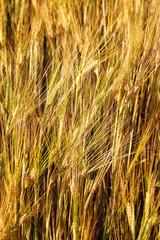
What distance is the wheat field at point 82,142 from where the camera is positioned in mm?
727

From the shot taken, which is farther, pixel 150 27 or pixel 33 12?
pixel 33 12

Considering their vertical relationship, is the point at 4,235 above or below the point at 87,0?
below

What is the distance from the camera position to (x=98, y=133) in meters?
0.79

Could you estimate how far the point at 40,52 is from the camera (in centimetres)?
100

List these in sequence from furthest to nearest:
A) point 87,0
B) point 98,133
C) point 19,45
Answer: point 87,0 → point 19,45 → point 98,133

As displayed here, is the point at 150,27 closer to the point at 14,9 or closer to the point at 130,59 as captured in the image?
the point at 130,59

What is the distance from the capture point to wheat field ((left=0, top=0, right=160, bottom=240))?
0.73 metres

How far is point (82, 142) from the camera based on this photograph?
771 millimetres

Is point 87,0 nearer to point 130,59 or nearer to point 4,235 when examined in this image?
point 130,59

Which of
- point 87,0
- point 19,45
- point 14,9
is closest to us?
point 19,45

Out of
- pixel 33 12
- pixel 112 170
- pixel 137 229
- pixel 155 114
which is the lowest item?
pixel 137 229

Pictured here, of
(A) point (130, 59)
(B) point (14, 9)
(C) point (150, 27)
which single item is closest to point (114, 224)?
(A) point (130, 59)

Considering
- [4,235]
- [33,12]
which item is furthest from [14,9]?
[4,235]

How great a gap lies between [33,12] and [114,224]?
31.6 inches
